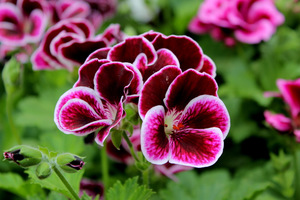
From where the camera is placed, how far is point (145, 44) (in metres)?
0.74

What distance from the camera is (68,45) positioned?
0.94m

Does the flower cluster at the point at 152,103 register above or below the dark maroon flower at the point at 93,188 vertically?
above

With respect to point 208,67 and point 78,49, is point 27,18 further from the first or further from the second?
point 208,67

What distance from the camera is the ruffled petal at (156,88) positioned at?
68cm

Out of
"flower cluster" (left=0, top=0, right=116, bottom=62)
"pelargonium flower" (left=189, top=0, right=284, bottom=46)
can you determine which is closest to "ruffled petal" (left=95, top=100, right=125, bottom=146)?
"flower cluster" (left=0, top=0, right=116, bottom=62)

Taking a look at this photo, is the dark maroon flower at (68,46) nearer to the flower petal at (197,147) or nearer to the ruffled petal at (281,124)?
the flower petal at (197,147)

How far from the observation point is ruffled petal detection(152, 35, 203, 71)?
78 centimetres

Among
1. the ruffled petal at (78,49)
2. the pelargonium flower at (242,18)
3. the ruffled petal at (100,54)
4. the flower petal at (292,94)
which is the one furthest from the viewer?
the pelargonium flower at (242,18)

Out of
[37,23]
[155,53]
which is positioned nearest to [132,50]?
[155,53]

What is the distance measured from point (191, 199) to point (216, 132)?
400 millimetres

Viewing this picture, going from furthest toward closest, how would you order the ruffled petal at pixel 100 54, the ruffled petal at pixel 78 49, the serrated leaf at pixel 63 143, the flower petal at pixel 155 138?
the serrated leaf at pixel 63 143 → the ruffled petal at pixel 78 49 → the ruffled petal at pixel 100 54 → the flower petal at pixel 155 138

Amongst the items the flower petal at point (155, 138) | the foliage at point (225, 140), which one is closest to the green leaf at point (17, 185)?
the foliage at point (225, 140)

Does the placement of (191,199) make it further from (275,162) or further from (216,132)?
(216,132)

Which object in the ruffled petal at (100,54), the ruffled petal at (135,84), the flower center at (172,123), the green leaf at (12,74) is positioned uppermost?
the ruffled petal at (100,54)
